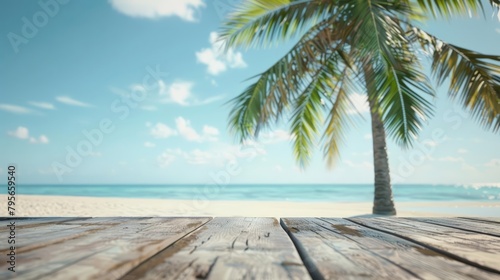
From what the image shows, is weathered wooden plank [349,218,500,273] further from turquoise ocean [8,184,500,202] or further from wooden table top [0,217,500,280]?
turquoise ocean [8,184,500,202]

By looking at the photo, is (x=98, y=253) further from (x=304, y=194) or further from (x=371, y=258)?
(x=304, y=194)

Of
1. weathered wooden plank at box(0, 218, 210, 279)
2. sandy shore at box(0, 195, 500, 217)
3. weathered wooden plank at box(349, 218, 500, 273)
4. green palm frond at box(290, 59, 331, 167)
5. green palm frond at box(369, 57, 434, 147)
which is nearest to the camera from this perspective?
weathered wooden plank at box(0, 218, 210, 279)

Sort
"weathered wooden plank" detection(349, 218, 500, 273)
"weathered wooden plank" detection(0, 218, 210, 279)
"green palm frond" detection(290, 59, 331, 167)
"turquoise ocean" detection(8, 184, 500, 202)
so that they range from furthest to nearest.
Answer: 1. "turquoise ocean" detection(8, 184, 500, 202)
2. "green palm frond" detection(290, 59, 331, 167)
3. "weathered wooden plank" detection(349, 218, 500, 273)
4. "weathered wooden plank" detection(0, 218, 210, 279)

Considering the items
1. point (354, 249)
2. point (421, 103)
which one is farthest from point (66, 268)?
point (421, 103)

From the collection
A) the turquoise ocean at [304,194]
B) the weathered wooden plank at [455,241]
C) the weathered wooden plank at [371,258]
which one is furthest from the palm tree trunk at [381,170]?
the turquoise ocean at [304,194]

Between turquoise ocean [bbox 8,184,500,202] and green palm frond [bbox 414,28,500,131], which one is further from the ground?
green palm frond [bbox 414,28,500,131]

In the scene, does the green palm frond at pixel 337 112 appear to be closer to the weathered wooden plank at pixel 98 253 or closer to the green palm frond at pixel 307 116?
the green palm frond at pixel 307 116

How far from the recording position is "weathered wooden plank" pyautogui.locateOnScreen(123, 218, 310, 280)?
81 centimetres

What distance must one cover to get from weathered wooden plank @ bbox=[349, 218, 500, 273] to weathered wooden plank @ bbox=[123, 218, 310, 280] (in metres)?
0.49

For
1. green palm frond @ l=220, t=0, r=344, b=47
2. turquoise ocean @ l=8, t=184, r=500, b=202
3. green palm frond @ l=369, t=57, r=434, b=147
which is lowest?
turquoise ocean @ l=8, t=184, r=500, b=202

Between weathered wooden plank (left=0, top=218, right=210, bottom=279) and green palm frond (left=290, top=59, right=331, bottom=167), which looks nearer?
weathered wooden plank (left=0, top=218, right=210, bottom=279)

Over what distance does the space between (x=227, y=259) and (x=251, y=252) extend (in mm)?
113

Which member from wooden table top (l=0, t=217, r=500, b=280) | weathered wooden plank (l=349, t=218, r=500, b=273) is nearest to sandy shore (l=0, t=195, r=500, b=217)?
weathered wooden plank (l=349, t=218, r=500, b=273)

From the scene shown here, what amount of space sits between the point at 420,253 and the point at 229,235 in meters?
0.67
